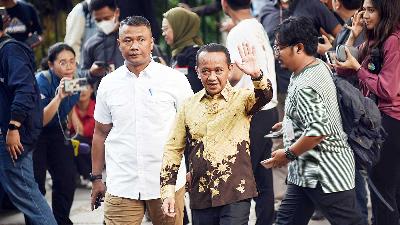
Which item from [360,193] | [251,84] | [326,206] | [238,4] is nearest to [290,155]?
[326,206]

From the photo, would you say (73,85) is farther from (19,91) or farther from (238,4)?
(238,4)

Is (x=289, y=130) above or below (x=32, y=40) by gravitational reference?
below

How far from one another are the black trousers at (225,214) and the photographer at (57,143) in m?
2.56

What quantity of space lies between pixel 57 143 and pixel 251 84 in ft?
6.10

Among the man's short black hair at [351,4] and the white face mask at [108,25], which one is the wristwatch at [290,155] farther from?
the white face mask at [108,25]

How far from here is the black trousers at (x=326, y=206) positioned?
531cm

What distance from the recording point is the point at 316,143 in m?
5.17

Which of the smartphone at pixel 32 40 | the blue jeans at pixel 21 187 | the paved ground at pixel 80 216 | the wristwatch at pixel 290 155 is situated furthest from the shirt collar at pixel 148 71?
the smartphone at pixel 32 40

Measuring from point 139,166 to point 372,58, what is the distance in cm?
180

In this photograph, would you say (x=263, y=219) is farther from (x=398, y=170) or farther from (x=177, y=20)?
(x=177, y=20)

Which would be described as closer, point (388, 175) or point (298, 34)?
point (298, 34)

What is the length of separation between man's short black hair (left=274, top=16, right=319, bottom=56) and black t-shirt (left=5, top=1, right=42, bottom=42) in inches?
169

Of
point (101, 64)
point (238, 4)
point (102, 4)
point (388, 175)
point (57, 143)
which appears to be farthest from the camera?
point (102, 4)

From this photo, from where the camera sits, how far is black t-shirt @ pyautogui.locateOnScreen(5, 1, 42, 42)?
29.3 ft
